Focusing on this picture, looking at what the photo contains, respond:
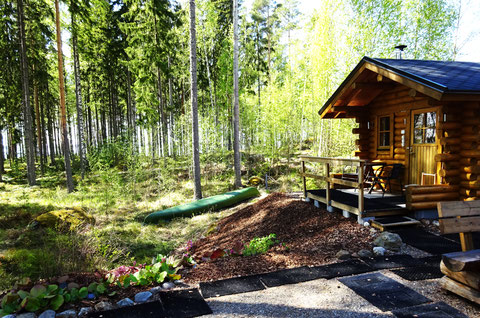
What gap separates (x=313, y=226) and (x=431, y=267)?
271 centimetres

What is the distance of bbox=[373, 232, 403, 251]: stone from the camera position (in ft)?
16.5

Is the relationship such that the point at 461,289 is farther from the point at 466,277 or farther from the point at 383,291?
the point at 383,291

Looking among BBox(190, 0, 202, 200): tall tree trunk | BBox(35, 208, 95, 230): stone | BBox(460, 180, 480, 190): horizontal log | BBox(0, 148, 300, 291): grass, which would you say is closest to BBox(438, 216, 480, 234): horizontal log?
BBox(460, 180, 480, 190): horizontal log

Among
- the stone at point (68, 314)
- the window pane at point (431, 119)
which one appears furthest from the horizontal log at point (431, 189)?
the stone at point (68, 314)

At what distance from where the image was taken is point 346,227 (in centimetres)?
616

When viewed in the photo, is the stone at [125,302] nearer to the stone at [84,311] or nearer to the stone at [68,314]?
the stone at [84,311]

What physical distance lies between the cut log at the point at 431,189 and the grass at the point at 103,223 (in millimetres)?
5960

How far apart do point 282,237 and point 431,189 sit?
11.8 feet

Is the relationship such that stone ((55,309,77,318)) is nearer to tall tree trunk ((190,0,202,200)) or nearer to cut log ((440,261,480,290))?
cut log ((440,261,480,290))

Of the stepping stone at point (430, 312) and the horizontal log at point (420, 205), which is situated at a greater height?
the horizontal log at point (420, 205)

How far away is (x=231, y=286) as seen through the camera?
3.87 m

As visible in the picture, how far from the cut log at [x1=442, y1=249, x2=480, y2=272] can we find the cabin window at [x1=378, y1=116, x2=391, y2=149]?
6.13 m

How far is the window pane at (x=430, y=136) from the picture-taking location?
715 cm

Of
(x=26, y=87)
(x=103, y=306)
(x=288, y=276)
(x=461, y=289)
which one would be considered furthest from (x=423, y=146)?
(x=26, y=87)
